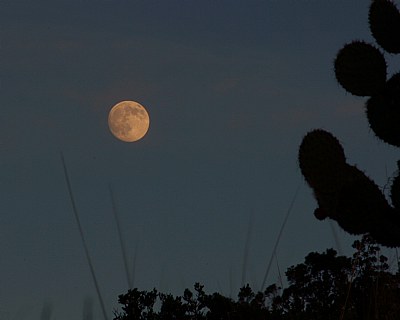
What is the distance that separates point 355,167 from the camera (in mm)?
11594

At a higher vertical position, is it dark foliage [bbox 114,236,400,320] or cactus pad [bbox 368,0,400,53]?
cactus pad [bbox 368,0,400,53]

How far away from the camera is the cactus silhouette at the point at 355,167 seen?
11.3 metres

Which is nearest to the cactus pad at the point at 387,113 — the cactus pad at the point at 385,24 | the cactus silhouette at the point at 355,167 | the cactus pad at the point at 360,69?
the cactus silhouette at the point at 355,167

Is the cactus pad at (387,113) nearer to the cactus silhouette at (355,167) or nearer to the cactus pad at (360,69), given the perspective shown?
the cactus silhouette at (355,167)

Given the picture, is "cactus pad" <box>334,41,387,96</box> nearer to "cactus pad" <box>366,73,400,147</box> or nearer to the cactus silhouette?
the cactus silhouette

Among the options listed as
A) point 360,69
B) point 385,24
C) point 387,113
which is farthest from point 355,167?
point 385,24

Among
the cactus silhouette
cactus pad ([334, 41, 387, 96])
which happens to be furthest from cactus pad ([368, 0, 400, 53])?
cactus pad ([334, 41, 387, 96])

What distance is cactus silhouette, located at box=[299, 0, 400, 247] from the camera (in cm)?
1127

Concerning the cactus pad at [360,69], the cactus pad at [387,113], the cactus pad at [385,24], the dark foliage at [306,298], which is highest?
the cactus pad at [385,24]

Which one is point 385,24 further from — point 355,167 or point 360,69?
point 355,167

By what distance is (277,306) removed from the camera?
1142 cm

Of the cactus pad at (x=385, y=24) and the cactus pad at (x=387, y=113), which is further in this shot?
the cactus pad at (x=385, y=24)

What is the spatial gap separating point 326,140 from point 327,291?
287 cm

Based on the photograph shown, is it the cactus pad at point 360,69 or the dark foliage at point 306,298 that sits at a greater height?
the cactus pad at point 360,69
